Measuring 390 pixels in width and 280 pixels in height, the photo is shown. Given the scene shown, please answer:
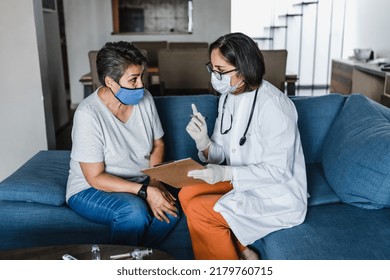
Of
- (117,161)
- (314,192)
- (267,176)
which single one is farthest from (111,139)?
(314,192)

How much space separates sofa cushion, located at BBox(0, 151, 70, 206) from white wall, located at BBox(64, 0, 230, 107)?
3.64 metres

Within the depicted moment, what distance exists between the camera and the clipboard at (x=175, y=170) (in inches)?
57.4

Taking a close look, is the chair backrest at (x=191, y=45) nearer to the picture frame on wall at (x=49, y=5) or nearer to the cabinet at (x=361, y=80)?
the picture frame on wall at (x=49, y=5)

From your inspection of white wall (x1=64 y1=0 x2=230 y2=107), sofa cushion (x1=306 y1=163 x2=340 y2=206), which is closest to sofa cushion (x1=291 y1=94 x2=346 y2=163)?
sofa cushion (x1=306 y1=163 x2=340 y2=206)

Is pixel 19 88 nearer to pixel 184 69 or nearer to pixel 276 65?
pixel 184 69

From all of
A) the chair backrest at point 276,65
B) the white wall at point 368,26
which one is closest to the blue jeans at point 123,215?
the chair backrest at point 276,65

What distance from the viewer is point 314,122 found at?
212 centimetres

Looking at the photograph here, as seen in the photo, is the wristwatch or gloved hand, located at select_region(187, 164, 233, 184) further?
the wristwatch

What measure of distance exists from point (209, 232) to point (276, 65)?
6.19 feet

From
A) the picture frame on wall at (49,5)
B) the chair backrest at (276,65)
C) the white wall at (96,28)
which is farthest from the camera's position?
the white wall at (96,28)

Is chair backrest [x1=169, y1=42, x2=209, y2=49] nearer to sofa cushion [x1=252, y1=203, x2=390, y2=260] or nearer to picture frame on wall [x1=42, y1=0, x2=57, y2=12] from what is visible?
picture frame on wall [x1=42, y1=0, x2=57, y2=12]

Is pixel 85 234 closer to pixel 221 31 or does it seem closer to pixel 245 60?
pixel 245 60

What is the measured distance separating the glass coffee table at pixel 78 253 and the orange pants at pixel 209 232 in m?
0.36

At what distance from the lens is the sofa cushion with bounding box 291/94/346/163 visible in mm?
2117
